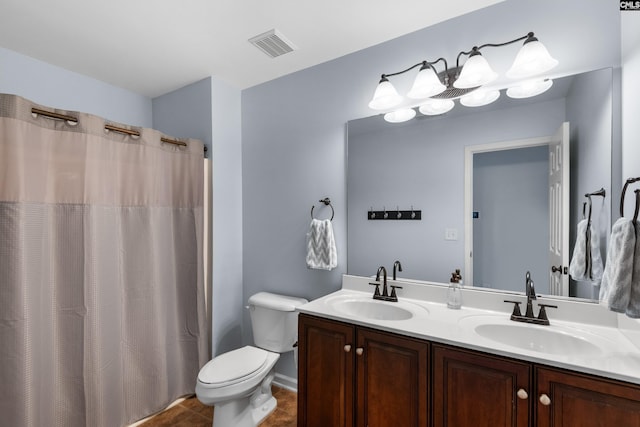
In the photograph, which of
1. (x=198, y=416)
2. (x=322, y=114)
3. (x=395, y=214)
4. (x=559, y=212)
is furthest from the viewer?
(x=322, y=114)

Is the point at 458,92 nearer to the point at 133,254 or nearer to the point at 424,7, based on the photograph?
the point at 424,7

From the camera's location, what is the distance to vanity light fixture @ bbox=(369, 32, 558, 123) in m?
1.35

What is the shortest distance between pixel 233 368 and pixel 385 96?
1.83 m

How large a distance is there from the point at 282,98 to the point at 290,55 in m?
0.35

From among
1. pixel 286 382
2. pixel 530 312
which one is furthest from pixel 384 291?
pixel 286 382

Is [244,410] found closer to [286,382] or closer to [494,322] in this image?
[286,382]

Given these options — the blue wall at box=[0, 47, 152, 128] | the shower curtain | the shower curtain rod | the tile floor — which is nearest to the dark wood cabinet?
the tile floor

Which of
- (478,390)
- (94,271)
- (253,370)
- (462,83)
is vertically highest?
(462,83)

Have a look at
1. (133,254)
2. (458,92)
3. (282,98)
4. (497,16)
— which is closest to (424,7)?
(497,16)

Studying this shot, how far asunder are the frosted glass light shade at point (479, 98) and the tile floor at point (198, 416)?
2.19 m

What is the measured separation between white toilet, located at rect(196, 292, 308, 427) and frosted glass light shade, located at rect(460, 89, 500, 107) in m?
1.60

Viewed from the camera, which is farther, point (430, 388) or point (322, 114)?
point (322, 114)

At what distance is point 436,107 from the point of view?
1.70 meters

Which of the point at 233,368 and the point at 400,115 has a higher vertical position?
the point at 400,115
